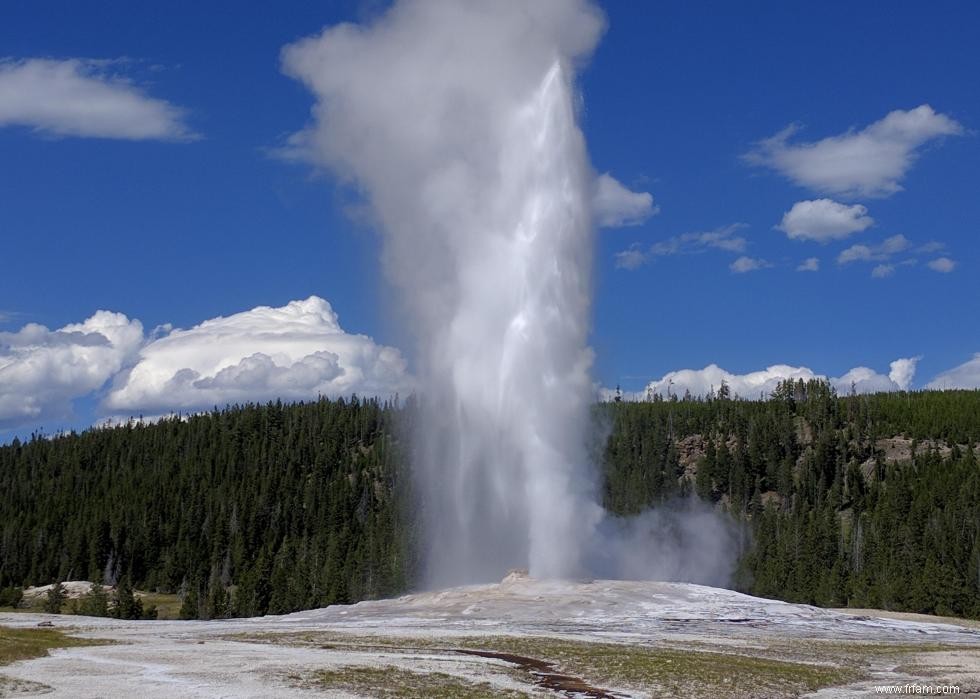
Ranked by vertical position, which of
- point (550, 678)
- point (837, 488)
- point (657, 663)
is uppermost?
point (837, 488)

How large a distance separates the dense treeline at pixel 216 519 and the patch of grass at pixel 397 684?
234 ft

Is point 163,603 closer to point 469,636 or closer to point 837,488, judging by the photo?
point 469,636

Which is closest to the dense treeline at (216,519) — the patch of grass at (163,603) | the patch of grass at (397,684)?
the patch of grass at (163,603)

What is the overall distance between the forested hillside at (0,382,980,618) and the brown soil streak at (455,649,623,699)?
65487 mm

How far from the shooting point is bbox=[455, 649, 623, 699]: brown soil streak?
30094mm

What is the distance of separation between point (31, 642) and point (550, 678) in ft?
74.1

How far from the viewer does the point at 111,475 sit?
181000mm

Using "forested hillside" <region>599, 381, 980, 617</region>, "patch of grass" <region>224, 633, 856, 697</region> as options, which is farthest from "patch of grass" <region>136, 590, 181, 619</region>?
"patch of grass" <region>224, 633, 856, 697</region>

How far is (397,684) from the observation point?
29.6m

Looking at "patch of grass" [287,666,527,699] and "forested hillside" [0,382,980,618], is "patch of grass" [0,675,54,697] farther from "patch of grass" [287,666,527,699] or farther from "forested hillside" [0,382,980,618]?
"forested hillside" [0,382,980,618]

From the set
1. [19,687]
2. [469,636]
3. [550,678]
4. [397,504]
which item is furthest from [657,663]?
[397,504]

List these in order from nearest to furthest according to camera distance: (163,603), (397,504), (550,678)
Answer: (550,678) < (163,603) < (397,504)

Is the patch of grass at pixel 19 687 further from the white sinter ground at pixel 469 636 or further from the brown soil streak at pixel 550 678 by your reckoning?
the brown soil streak at pixel 550 678

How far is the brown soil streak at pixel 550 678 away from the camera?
1185 inches
